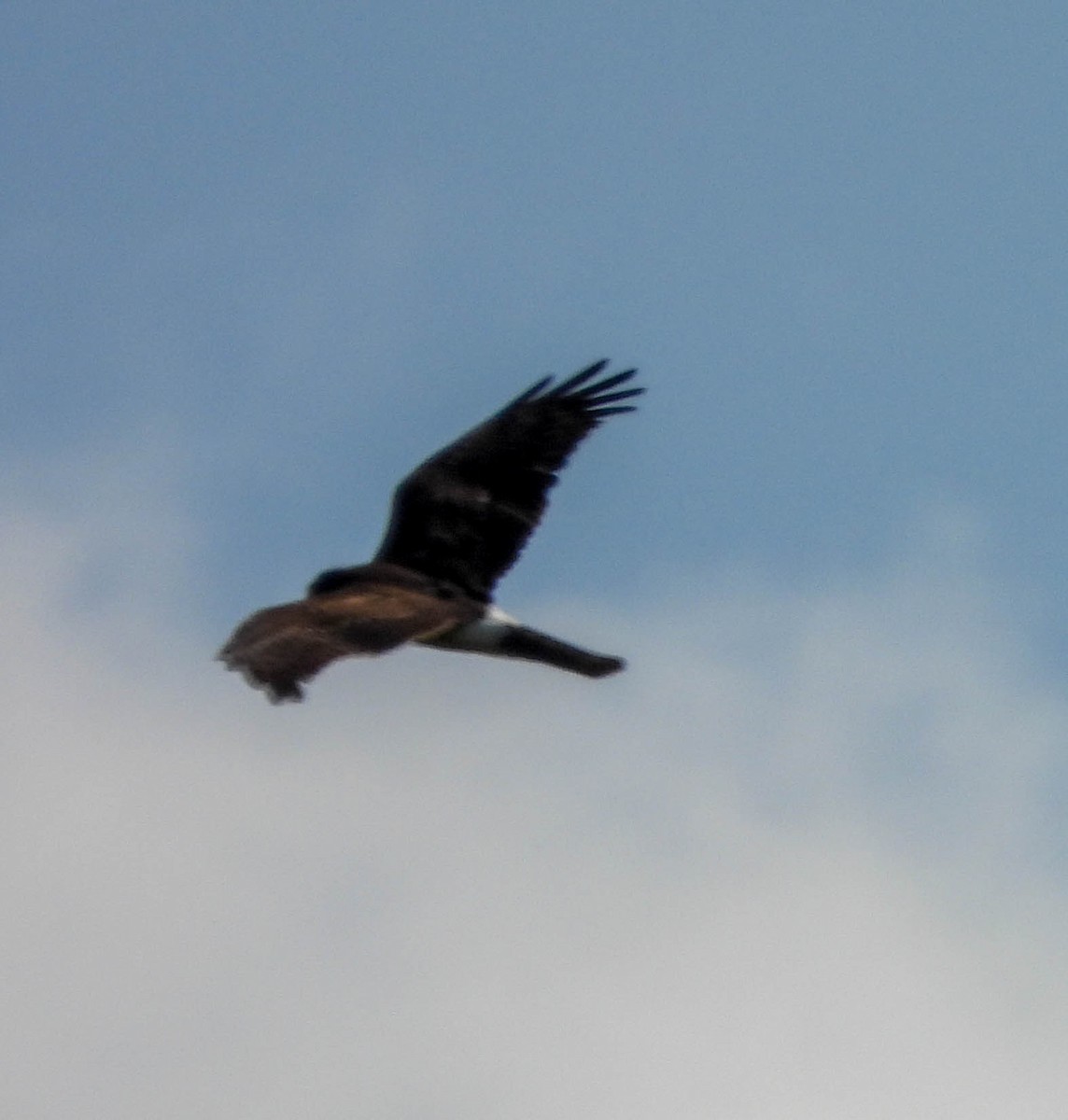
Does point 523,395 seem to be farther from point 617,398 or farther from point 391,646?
point 391,646

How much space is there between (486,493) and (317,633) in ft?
15.0

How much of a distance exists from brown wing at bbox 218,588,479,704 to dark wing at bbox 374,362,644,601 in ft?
7.71

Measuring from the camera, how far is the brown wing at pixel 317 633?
15.8 m

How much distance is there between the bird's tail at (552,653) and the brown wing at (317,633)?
3.82 ft

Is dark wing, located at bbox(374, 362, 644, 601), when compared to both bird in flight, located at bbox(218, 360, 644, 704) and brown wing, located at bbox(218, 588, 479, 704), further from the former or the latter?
brown wing, located at bbox(218, 588, 479, 704)

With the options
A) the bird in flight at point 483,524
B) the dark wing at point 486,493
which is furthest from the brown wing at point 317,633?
the dark wing at point 486,493

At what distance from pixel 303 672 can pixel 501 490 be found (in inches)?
206

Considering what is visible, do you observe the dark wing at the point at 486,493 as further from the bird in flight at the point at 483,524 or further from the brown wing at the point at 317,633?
the brown wing at the point at 317,633

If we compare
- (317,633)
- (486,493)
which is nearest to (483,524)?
(486,493)

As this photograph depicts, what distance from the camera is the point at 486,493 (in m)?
20.9

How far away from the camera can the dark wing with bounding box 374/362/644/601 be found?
20.7 metres

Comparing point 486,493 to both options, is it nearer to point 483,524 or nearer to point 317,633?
point 483,524

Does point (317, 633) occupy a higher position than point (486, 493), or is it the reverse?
point (486, 493)

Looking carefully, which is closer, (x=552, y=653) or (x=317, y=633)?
(x=317, y=633)
